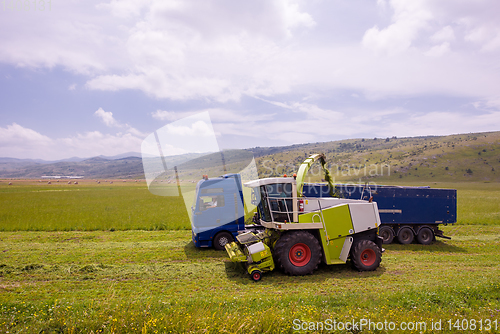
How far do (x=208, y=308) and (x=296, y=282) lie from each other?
3571 millimetres

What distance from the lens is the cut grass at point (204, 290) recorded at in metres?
5.25

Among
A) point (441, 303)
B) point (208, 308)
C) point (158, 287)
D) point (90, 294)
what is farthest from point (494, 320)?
point (90, 294)

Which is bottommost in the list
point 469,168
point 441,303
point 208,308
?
point 469,168

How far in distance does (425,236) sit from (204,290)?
42.0 feet

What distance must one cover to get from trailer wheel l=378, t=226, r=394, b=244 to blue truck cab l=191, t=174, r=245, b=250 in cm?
750

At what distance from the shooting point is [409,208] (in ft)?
47.3

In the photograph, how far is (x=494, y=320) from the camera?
216 inches

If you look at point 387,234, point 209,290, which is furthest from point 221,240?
point 387,234

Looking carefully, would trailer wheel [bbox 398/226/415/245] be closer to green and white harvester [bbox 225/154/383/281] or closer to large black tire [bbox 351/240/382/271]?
green and white harvester [bbox 225/154/383/281]

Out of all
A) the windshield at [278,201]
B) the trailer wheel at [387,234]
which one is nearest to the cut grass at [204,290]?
the trailer wheel at [387,234]

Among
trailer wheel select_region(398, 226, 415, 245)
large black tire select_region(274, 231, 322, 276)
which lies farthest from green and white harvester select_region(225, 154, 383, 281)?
trailer wheel select_region(398, 226, 415, 245)

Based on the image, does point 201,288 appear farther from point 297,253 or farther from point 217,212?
point 217,212

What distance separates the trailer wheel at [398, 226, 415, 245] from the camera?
47.4 ft

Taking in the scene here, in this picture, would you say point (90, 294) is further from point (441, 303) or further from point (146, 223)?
point (146, 223)
